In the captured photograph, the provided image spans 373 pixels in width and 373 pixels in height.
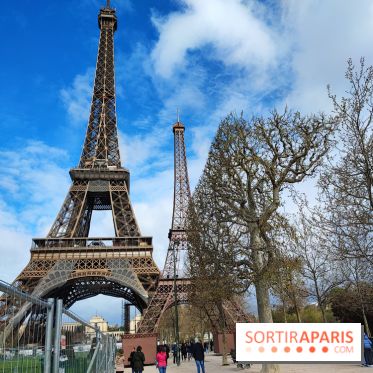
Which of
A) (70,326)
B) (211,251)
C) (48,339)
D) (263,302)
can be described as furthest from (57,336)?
(211,251)

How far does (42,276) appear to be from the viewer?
44375mm

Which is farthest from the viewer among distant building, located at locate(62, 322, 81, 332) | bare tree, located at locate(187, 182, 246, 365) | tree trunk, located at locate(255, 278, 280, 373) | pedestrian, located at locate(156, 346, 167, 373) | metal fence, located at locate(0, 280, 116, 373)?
bare tree, located at locate(187, 182, 246, 365)

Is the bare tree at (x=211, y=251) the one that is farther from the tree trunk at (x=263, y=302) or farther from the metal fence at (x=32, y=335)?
the metal fence at (x=32, y=335)

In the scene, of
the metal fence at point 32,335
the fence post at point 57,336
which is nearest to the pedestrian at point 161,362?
the metal fence at point 32,335

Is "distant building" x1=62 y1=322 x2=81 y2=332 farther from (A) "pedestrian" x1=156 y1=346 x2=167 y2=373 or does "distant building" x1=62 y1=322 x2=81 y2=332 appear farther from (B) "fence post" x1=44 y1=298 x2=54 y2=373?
(A) "pedestrian" x1=156 y1=346 x2=167 y2=373

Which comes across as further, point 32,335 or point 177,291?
point 177,291

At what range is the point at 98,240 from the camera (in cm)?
4978

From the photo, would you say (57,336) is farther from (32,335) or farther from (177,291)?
(177,291)

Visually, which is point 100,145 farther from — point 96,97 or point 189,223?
point 189,223

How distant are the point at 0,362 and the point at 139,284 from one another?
41194 millimetres

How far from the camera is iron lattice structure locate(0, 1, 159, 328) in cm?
4538

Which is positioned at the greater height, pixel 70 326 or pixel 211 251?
pixel 211 251

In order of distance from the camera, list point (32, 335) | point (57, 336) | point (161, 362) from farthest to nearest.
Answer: point (161, 362)
point (57, 336)
point (32, 335)

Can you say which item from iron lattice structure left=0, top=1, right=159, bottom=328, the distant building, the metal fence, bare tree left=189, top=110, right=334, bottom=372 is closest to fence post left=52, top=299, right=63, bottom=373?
the metal fence
